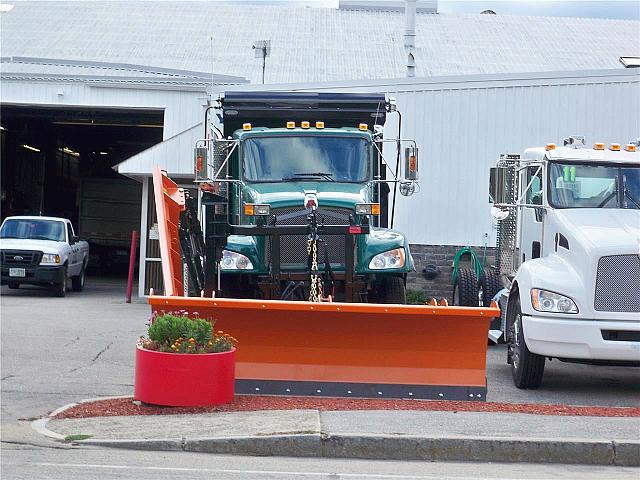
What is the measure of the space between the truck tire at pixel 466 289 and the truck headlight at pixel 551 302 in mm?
5019

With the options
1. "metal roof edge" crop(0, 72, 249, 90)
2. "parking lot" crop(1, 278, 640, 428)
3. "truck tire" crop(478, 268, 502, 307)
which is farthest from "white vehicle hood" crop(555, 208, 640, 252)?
"metal roof edge" crop(0, 72, 249, 90)

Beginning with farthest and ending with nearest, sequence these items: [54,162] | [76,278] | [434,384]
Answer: [54,162], [76,278], [434,384]

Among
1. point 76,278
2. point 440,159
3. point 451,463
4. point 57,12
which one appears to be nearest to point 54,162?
point 57,12

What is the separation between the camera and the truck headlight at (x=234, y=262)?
1287 centimetres

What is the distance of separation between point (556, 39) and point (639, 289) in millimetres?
28288

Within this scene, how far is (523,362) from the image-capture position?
1256 cm

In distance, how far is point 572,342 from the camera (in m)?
11.8

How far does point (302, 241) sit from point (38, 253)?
14008 mm

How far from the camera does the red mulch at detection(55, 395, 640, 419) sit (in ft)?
A: 33.9

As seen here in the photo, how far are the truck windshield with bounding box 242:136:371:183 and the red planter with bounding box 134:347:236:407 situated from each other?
419 centimetres

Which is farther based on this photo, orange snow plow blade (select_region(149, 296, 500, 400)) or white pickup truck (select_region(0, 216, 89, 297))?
white pickup truck (select_region(0, 216, 89, 297))

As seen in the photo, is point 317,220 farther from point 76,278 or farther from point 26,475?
point 76,278

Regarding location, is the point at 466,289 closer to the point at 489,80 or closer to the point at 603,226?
the point at 603,226

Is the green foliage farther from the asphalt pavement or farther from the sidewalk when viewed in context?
the sidewalk
